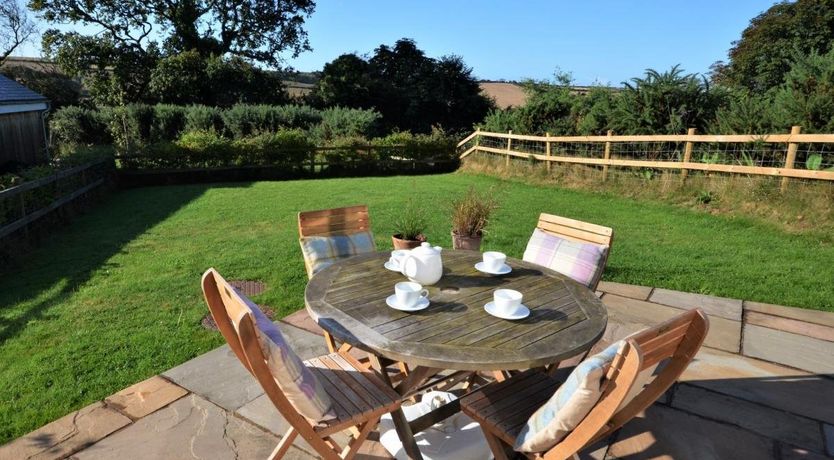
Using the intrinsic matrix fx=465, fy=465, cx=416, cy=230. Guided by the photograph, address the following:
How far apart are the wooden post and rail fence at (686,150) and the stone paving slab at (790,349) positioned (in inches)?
186

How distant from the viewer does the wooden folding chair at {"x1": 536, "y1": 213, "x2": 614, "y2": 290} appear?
9.65ft

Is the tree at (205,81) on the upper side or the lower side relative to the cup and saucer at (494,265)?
upper

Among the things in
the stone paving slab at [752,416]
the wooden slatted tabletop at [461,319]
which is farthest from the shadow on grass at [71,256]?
the stone paving slab at [752,416]

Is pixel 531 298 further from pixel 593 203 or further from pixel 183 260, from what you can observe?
pixel 593 203

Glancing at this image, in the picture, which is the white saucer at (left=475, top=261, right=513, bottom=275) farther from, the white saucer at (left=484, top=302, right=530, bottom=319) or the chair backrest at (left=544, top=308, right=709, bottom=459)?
the chair backrest at (left=544, top=308, right=709, bottom=459)

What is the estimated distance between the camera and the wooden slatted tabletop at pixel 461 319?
168 cm

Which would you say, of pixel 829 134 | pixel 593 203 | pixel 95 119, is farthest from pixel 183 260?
pixel 95 119

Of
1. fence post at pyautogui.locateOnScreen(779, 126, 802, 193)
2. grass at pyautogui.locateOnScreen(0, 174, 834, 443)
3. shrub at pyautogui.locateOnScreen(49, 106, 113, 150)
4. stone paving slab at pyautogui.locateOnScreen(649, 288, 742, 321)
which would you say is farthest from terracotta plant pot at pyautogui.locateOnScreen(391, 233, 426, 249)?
shrub at pyautogui.locateOnScreen(49, 106, 113, 150)

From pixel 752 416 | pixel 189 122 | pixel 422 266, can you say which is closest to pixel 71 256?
pixel 422 266

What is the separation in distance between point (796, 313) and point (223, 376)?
433cm

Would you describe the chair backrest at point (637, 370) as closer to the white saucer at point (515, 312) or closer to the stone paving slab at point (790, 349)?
the white saucer at point (515, 312)

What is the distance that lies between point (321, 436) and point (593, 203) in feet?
26.5

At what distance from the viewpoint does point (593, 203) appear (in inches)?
346

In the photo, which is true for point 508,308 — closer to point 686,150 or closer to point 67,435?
point 67,435
